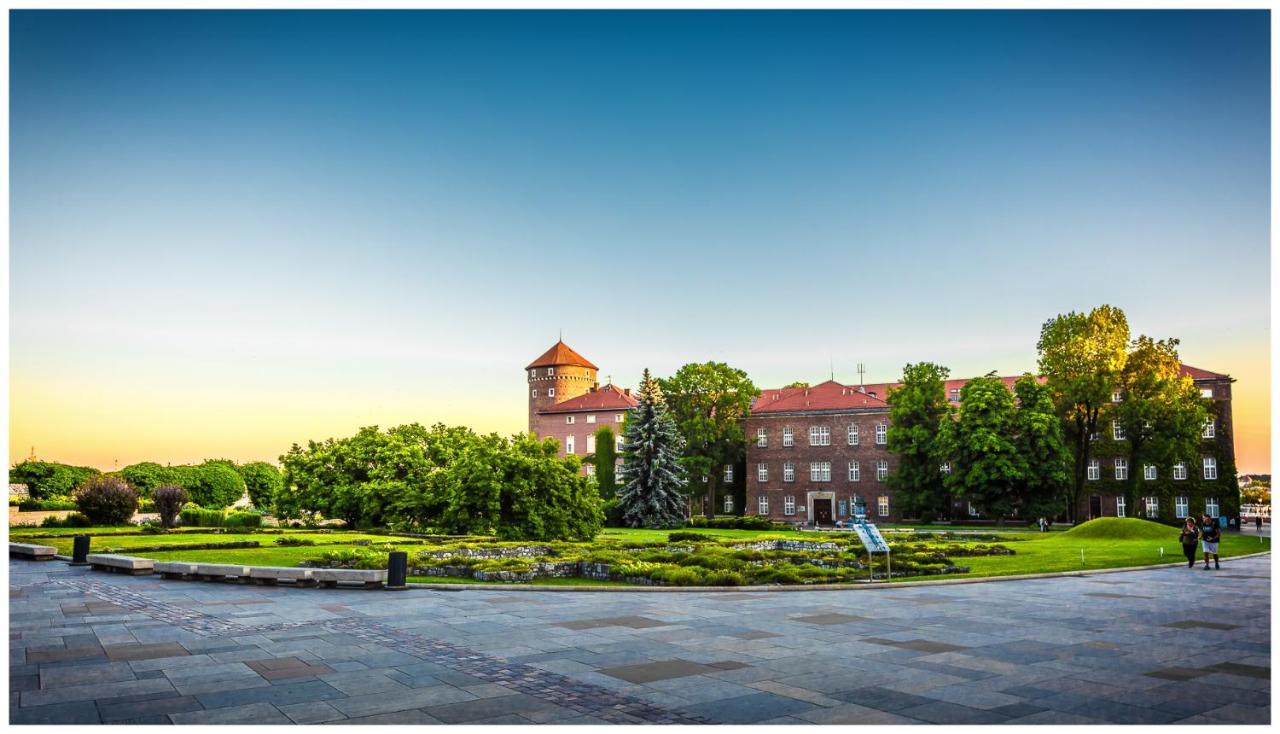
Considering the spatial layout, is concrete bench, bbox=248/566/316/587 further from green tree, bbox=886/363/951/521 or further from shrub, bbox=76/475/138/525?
green tree, bbox=886/363/951/521

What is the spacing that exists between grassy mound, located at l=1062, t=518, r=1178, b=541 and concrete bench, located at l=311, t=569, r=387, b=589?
1181 inches

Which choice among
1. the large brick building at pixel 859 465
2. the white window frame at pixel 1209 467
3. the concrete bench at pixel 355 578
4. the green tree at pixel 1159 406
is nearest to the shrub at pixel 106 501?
the concrete bench at pixel 355 578

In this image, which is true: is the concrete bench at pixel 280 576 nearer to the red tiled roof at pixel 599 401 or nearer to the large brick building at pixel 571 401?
the large brick building at pixel 571 401

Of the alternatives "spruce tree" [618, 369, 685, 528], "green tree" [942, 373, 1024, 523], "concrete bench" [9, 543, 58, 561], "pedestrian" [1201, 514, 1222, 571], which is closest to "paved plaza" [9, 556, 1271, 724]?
"pedestrian" [1201, 514, 1222, 571]

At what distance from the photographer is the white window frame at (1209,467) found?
60.2m

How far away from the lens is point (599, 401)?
86.4m

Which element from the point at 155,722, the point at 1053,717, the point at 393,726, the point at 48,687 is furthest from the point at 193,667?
the point at 1053,717

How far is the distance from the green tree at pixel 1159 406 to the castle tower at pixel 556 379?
172 ft

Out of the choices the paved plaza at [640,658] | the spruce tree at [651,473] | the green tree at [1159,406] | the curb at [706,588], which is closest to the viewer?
the paved plaza at [640,658]

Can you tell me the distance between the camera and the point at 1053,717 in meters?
8.02

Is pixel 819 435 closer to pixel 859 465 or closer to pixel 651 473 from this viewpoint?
pixel 859 465

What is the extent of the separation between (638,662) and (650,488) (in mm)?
45545

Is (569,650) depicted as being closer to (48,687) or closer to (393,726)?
(393,726)

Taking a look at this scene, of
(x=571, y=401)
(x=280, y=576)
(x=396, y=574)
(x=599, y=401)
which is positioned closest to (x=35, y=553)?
(x=280, y=576)
